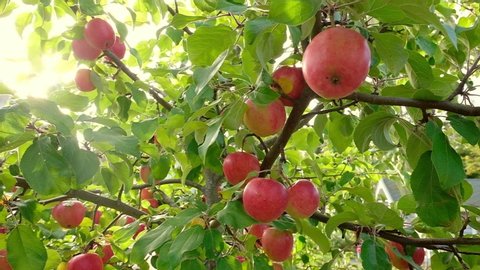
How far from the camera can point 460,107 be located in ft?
3.19

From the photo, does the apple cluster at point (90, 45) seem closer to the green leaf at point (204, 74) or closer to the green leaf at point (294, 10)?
the green leaf at point (204, 74)

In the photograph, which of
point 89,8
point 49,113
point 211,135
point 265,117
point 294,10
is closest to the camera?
point 294,10

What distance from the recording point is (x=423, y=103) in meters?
0.99

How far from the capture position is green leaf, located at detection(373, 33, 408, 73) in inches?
35.4

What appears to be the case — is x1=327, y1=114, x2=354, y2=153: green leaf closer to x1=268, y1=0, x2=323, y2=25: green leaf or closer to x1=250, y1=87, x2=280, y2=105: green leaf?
x1=250, y1=87, x2=280, y2=105: green leaf

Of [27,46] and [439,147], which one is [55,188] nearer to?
[27,46]

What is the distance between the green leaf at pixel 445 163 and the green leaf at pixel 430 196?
8 cm

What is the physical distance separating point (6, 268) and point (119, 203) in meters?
0.43

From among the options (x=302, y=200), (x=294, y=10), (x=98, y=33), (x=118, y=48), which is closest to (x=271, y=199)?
(x=302, y=200)

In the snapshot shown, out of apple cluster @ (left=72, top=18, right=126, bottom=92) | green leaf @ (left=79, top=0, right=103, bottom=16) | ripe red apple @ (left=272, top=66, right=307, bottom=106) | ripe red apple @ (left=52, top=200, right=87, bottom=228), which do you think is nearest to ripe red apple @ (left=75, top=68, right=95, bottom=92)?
apple cluster @ (left=72, top=18, right=126, bottom=92)

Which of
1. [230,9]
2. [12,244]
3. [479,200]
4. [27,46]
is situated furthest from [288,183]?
[479,200]

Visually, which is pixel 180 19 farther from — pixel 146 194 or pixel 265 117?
pixel 146 194

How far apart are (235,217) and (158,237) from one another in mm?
257

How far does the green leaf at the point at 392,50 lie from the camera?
0.90m
